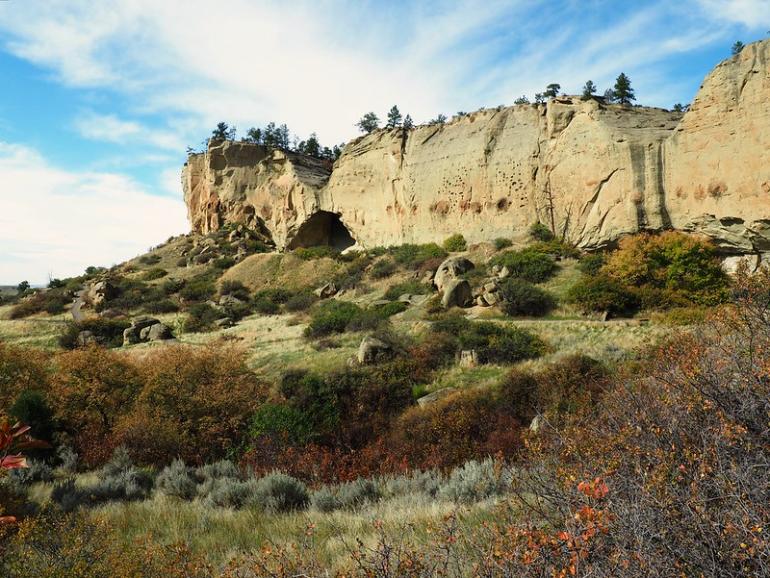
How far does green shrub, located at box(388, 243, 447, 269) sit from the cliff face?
1473mm

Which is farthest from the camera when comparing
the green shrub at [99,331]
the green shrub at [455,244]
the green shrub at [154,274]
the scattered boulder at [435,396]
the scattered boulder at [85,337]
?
the green shrub at [154,274]

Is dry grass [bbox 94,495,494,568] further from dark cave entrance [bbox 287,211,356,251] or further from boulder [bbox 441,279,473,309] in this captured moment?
dark cave entrance [bbox 287,211,356,251]

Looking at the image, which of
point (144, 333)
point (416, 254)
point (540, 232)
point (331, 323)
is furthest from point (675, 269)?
point (144, 333)

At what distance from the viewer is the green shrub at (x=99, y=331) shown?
84.2ft

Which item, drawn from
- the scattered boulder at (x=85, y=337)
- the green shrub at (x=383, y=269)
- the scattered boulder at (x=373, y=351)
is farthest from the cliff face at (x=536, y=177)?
the scattered boulder at (x=85, y=337)

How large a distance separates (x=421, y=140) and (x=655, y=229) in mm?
19397

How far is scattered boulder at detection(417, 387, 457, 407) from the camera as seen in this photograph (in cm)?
1299

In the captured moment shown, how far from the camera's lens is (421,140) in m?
38.3

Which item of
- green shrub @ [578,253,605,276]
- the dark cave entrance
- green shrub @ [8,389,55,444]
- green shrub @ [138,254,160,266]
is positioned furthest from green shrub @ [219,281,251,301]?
green shrub @ [8,389,55,444]

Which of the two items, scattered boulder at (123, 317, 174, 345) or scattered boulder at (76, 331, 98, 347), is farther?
scattered boulder at (123, 317, 174, 345)

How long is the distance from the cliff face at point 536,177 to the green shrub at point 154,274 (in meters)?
9.85

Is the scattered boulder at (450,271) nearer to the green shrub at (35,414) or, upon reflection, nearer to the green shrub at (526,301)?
the green shrub at (526,301)

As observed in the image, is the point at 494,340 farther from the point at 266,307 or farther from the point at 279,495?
the point at 266,307

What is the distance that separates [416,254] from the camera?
3475 cm
